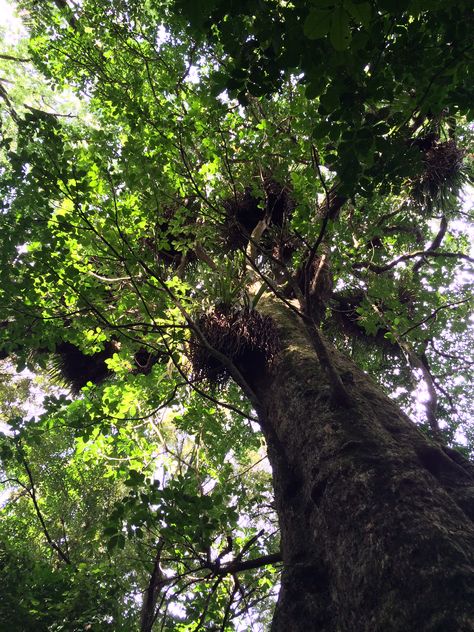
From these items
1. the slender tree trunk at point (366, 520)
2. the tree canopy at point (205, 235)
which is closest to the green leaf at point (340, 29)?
the tree canopy at point (205, 235)

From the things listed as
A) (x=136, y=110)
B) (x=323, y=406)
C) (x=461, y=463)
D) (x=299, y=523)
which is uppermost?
(x=136, y=110)

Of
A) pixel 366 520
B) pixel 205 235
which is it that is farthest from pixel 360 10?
pixel 205 235

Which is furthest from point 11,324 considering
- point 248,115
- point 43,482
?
point 43,482

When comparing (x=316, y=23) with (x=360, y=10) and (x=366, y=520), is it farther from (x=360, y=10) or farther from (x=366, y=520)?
(x=366, y=520)

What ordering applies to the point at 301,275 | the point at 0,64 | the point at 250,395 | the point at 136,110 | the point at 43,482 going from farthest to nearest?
the point at 43,482
the point at 0,64
the point at 301,275
the point at 136,110
the point at 250,395

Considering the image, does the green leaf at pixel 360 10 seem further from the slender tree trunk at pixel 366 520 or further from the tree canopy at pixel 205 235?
the slender tree trunk at pixel 366 520

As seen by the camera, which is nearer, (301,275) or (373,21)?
(373,21)

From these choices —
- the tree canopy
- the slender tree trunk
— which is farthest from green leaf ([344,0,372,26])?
the slender tree trunk

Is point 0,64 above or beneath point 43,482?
above

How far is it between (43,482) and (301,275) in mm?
9729

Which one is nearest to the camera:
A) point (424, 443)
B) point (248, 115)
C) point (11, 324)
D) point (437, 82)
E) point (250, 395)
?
point (437, 82)

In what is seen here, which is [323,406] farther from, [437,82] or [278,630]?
[437,82]

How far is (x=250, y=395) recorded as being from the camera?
2572mm

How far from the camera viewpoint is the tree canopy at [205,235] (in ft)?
6.46
